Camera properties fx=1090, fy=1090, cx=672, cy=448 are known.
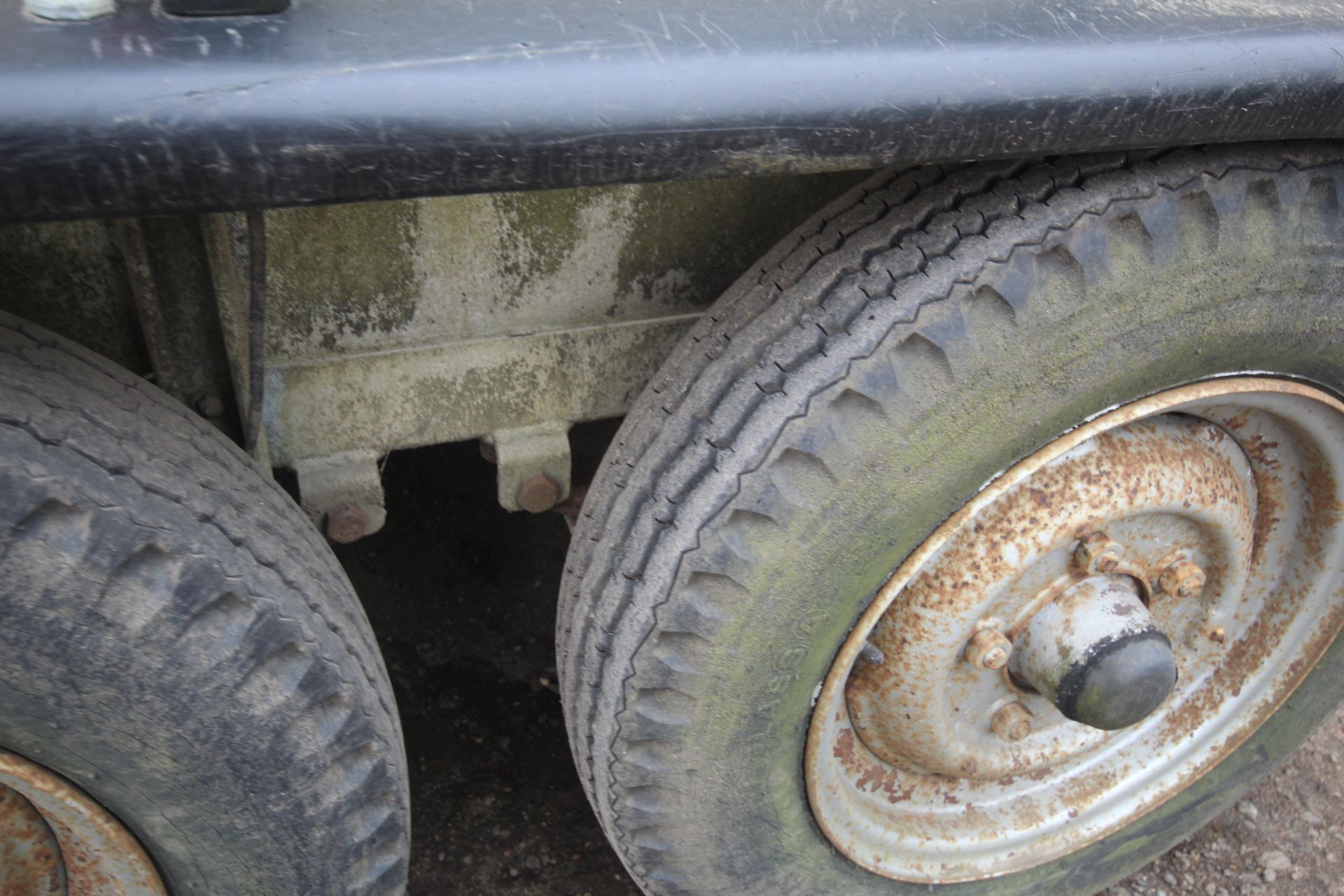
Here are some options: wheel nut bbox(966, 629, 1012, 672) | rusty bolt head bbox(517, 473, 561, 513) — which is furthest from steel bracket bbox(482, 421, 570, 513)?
wheel nut bbox(966, 629, 1012, 672)

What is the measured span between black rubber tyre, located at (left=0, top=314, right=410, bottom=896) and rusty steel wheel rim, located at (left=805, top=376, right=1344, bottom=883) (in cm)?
57

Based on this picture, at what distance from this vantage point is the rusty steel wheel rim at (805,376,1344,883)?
138 cm

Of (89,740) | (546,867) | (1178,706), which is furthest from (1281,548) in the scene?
(89,740)

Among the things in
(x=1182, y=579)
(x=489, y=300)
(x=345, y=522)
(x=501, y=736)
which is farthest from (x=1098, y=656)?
(x=501, y=736)

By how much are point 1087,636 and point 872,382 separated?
1.84 ft

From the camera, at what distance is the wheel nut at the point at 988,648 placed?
4.73 feet

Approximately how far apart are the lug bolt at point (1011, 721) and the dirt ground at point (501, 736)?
0.66 meters

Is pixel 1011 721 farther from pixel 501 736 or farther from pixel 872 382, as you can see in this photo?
pixel 501 736

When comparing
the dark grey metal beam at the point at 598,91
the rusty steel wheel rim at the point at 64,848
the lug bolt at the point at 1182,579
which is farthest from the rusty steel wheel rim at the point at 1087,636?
the rusty steel wheel rim at the point at 64,848

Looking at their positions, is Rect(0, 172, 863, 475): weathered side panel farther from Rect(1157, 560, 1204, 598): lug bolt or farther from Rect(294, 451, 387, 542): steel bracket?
Rect(1157, 560, 1204, 598): lug bolt

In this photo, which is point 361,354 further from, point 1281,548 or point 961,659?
point 1281,548

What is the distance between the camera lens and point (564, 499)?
156 centimetres

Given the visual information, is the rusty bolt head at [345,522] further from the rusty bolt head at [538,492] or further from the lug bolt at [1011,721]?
the lug bolt at [1011,721]

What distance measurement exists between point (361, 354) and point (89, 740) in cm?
50
